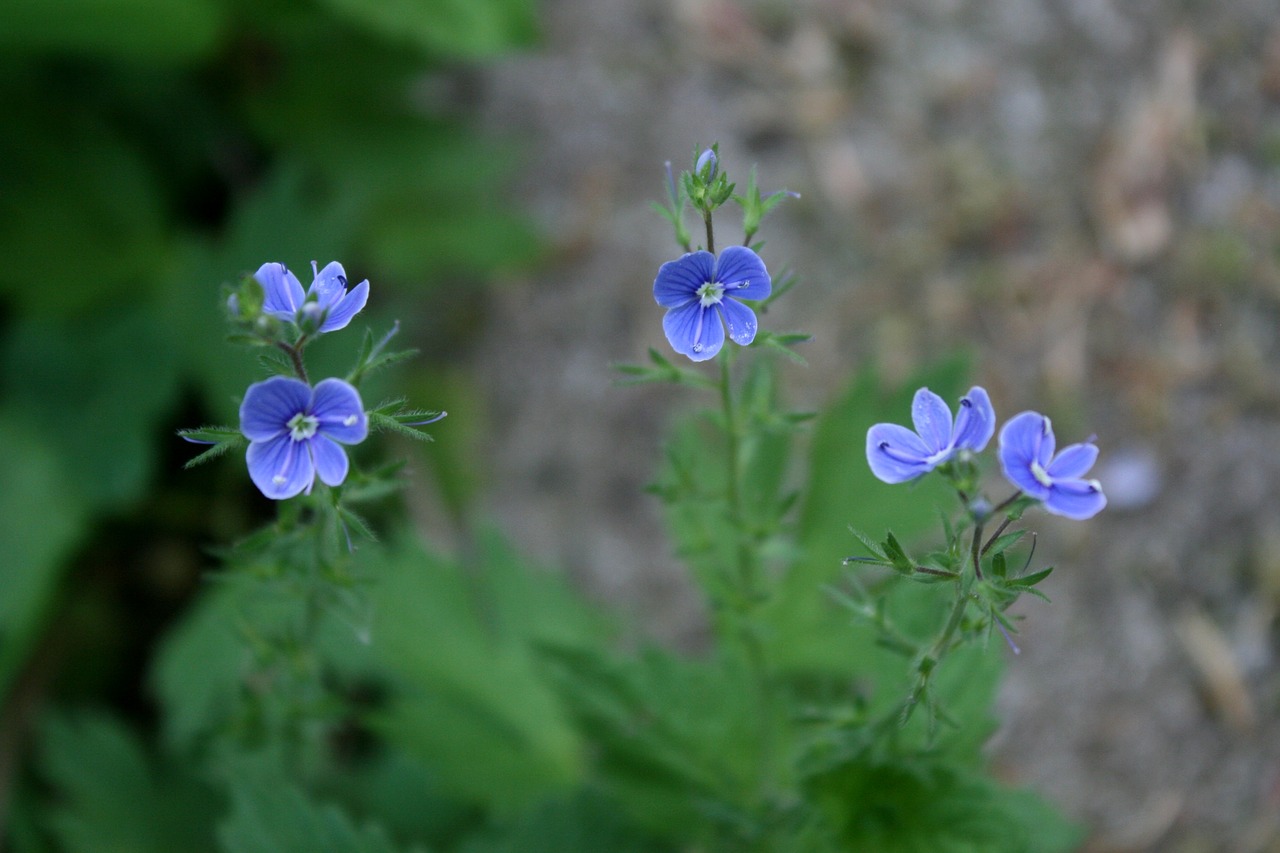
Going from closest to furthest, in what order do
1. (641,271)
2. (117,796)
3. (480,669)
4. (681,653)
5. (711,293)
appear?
(711,293)
(117,796)
(480,669)
(681,653)
(641,271)

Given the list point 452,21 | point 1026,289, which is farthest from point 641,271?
point 1026,289

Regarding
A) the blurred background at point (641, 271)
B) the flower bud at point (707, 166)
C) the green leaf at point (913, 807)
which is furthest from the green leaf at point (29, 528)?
the flower bud at point (707, 166)

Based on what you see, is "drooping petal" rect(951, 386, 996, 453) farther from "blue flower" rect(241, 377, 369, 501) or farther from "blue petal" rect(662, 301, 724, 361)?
"blue flower" rect(241, 377, 369, 501)

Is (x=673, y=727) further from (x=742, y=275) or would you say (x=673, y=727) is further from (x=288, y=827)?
(x=742, y=275)

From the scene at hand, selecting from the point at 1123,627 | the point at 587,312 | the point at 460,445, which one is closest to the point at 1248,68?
the point at 1123,627

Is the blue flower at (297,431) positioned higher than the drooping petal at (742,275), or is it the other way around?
the drooping petal at (742,275)

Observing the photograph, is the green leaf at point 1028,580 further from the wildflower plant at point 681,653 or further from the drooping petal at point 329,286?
the drooping petal at point 329,286
